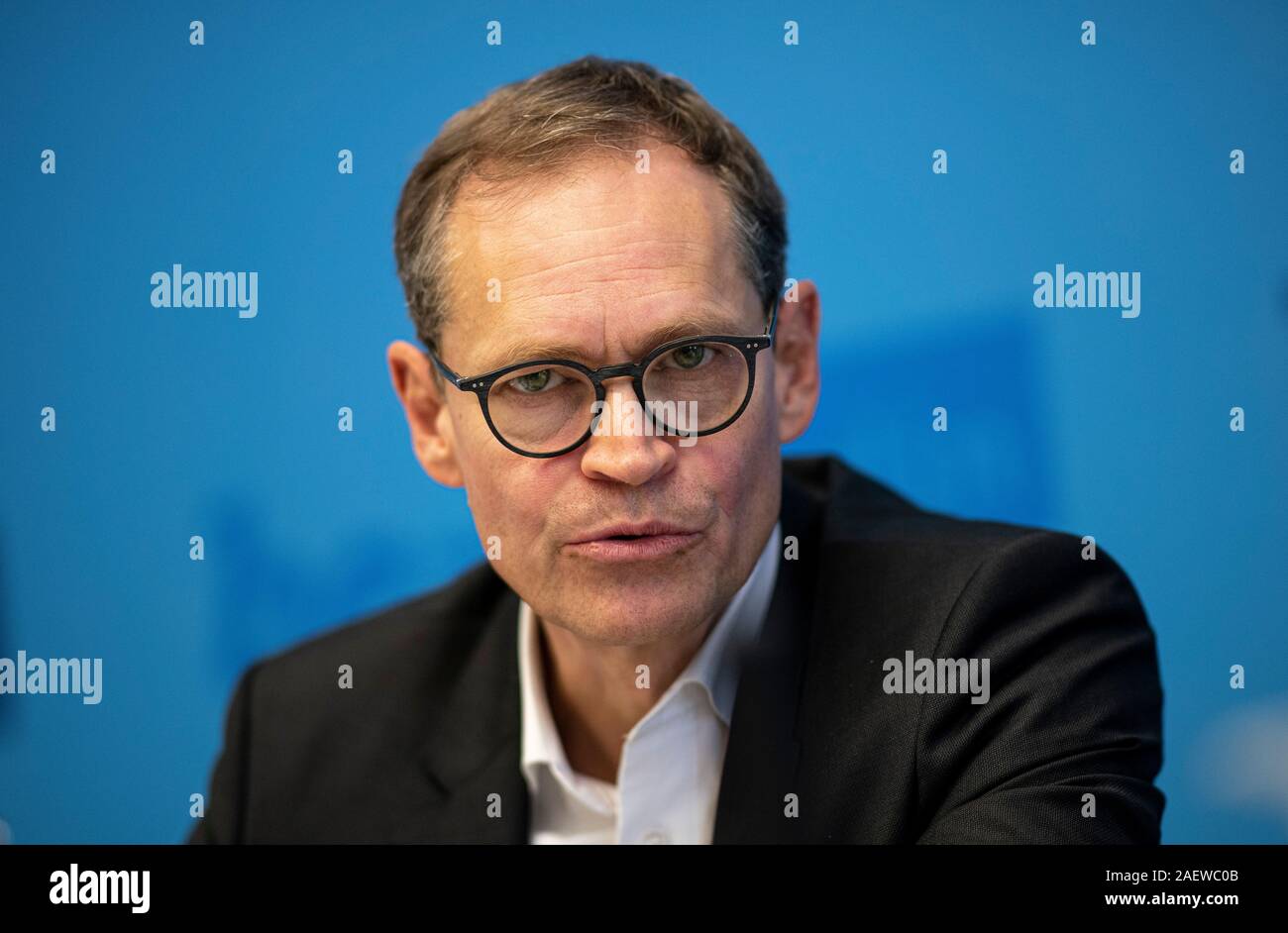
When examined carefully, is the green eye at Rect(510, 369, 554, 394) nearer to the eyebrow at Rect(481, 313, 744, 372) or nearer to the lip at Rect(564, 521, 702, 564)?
the eyebrow at Rect(481, 313, 744, 372)

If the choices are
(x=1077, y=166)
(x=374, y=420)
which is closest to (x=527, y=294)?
(x=374, y=420)

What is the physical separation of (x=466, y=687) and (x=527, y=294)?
39.3 inches

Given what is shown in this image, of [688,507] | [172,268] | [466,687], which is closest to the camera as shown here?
[688,507]

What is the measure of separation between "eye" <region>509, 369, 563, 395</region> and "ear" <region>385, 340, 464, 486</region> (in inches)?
13.7

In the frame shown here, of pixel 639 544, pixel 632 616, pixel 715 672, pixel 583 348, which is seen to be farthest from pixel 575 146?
pixel 715 672

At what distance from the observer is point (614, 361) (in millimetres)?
2082

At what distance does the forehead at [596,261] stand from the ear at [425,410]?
0.23 meters

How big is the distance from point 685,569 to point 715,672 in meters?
0.38

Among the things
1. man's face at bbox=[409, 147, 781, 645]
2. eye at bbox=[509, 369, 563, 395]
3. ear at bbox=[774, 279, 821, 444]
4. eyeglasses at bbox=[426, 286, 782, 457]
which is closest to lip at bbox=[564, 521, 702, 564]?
man's face at bbox=[409, 147, 781, 645]

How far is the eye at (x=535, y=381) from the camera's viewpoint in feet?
6.95

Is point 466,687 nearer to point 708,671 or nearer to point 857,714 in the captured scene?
point 708,671

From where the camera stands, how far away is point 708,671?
7.87ft

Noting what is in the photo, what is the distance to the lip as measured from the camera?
2088 millimetres

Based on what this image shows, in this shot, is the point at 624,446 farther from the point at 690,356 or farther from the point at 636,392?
the point at 690,356
